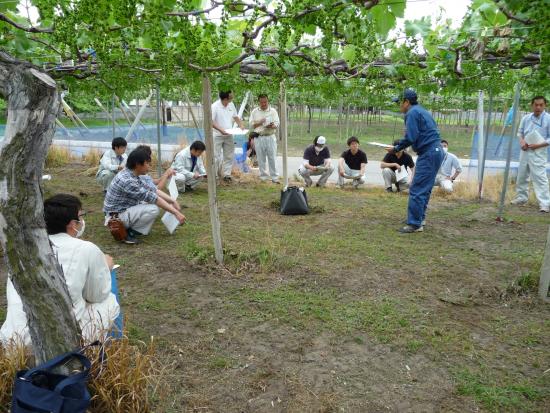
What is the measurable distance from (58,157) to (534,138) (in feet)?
33.4

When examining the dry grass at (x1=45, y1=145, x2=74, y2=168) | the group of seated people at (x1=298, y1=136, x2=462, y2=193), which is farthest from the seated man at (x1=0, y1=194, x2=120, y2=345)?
the dry grass at (x1=45, y1=145, x2=74, y2=168)

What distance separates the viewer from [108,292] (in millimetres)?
2801

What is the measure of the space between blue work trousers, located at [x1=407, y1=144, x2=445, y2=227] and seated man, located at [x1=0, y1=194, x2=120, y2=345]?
4316 mm

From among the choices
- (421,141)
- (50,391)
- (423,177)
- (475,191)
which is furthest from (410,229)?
(50,391)

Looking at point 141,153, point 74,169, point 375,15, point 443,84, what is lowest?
point 74,169

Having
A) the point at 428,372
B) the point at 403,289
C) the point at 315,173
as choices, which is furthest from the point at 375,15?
the point at 315,173

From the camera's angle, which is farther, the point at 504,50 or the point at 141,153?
the point at 141,153

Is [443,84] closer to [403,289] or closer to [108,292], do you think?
[403,289]

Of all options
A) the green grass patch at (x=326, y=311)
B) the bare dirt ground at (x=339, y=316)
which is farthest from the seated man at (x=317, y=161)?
the green grass patch at (x=326, y=311)

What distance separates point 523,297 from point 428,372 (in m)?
1.68

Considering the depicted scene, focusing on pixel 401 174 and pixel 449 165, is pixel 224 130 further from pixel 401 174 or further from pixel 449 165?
pixel 449 165

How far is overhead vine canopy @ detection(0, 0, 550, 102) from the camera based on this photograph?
2871 millimetres

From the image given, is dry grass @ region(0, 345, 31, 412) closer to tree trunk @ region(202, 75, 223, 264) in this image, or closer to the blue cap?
tree trunk @ region(202, 75, 223, 264)

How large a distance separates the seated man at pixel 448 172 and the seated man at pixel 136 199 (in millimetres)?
5701
